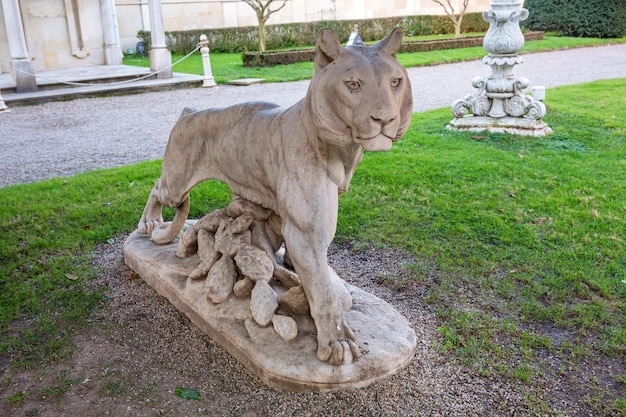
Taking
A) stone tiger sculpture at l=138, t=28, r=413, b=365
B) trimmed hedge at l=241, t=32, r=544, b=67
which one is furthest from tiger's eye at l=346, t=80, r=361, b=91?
trimmed hedge at l=241, t=32, r=544, b=67

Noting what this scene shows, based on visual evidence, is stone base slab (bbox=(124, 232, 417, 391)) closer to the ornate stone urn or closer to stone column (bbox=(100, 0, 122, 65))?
the ornate stone urn

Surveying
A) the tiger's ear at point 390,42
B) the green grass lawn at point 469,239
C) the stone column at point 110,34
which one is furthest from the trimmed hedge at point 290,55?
the tiger's ear at point 390,42

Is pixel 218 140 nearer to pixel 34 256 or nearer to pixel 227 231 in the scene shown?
pixel 227 231

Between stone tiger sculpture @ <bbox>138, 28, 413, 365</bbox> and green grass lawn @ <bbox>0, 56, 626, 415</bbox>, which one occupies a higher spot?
stone tiger sculpture @ <bbox>138, 28, 413, 365</bbox>

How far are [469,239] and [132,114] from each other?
325 inches

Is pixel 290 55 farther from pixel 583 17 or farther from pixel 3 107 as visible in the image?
pixel 583 17

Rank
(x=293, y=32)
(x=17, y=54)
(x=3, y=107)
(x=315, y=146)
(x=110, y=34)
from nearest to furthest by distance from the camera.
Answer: (x=315, y=146), (x=3, y=107), (x=17, y=54), (x=110, y=34), (x=293, y=32)

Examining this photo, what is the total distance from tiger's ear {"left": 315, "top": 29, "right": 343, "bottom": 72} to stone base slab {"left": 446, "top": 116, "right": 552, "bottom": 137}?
647 cm

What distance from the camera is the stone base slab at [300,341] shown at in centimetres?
296

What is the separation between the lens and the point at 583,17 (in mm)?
24484

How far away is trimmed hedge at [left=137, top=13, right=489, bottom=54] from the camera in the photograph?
22609mm

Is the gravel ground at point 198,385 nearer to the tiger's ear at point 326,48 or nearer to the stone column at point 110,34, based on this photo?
the tiger's ear at point 326,48

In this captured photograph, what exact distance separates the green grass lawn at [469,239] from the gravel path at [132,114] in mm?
1213

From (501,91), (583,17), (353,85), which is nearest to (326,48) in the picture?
(353,85)
